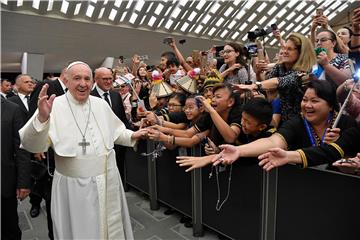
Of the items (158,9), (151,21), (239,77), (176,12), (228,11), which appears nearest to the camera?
(239,77)

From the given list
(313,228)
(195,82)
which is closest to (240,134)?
(313,228)

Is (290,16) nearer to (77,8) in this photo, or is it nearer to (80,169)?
(77,8)

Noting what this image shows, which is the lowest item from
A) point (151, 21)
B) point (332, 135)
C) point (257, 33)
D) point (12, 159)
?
point (12, 159)

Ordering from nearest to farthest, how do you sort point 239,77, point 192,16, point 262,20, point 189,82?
1. point 239,77
2. point 189,82
3. point 192,16
4. point 262,20

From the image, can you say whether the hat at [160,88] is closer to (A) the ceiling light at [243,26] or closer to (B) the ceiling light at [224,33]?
(B) the ceiling light at [224,33]

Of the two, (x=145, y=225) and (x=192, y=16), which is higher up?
(x=192, y=16)

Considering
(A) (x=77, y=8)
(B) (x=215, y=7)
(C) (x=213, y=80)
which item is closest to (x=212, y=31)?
(B) (x=215, y=7)

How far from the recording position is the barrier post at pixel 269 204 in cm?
205

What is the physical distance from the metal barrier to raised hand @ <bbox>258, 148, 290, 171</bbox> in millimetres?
376

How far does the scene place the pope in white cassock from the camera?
2062 millimetres

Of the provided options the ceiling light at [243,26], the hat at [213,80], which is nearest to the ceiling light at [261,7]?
the ceiling light at [243,26]

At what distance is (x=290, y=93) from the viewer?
2346 millimetres

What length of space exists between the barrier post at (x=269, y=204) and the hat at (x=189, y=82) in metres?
1.69

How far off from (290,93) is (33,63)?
576 inches
